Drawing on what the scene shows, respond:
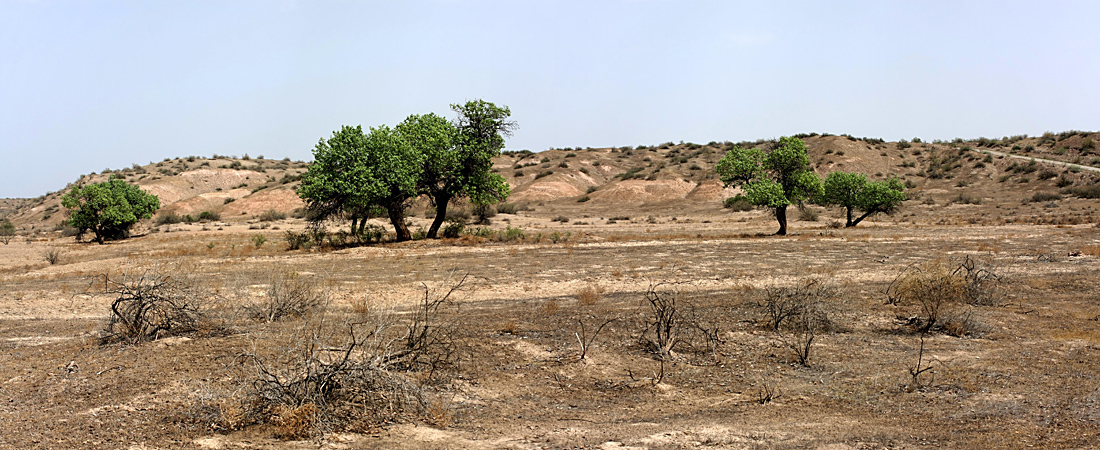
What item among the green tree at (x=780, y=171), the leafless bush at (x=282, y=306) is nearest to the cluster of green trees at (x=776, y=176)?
the green tree at (x=780, y=171)

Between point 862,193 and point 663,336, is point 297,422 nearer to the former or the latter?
point 663,336

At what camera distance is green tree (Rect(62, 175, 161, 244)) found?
3177 cm

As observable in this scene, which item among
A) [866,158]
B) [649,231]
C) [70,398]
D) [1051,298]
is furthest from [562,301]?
[866,158]

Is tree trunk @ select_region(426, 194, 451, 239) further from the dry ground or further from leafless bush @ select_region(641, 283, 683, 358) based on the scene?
leafless bush @ select_region(641, 283, 683, 358)

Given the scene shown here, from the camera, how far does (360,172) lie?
24250 mm

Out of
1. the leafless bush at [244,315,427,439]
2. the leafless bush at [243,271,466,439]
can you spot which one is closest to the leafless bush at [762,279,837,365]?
the leafless bush at [243,271,466,439]

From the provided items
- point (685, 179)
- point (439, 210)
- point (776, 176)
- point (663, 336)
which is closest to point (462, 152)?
point (439, 210)

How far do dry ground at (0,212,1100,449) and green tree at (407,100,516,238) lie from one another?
34.6ft

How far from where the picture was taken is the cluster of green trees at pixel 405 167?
24250 millimetres

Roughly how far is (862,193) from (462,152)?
20.7m

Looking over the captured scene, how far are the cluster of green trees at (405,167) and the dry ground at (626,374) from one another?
25.7 feet

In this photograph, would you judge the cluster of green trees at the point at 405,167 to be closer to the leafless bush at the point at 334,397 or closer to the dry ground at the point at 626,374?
the dry ground at the point at 626,374

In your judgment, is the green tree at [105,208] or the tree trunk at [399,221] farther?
the green tree at [105,208]

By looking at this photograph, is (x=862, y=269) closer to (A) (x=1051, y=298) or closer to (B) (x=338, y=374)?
(A) (x=1051, y=298)
